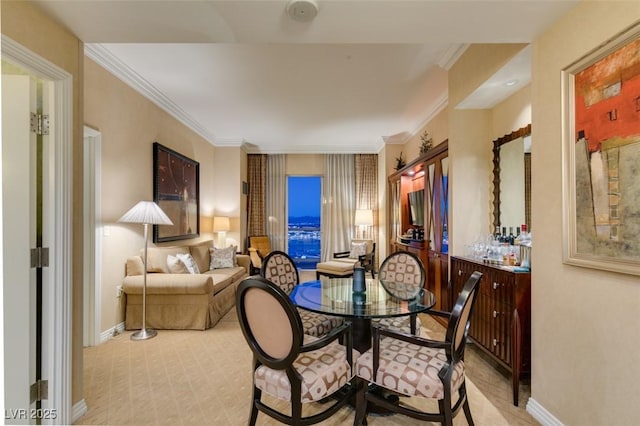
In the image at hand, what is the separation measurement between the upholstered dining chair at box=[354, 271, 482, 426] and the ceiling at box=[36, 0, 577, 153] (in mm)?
1512

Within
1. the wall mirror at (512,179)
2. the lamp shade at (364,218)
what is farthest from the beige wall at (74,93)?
the lamp shade at (364,218)

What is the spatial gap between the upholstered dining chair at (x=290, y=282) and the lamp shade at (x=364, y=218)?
13.1 ft

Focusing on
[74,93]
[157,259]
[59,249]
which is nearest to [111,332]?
[157,259]

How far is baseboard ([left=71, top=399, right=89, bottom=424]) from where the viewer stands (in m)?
1.93

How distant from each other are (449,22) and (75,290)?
2807 mm

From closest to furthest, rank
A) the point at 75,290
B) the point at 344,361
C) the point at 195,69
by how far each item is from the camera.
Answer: the point at 344,361, the point at 75,290, the point at 195,69

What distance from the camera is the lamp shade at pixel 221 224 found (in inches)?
245

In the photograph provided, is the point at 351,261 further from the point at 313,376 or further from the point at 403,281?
the point at 313,376

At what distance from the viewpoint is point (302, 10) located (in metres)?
1.69

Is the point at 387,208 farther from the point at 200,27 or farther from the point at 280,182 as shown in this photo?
the point at 200,27

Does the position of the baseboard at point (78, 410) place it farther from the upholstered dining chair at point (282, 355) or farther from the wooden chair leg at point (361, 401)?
the wooden chair leg at point (361, 401)

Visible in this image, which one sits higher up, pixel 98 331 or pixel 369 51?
pixel 369 51

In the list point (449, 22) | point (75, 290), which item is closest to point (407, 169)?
point (449, 22)

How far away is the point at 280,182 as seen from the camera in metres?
7.35
